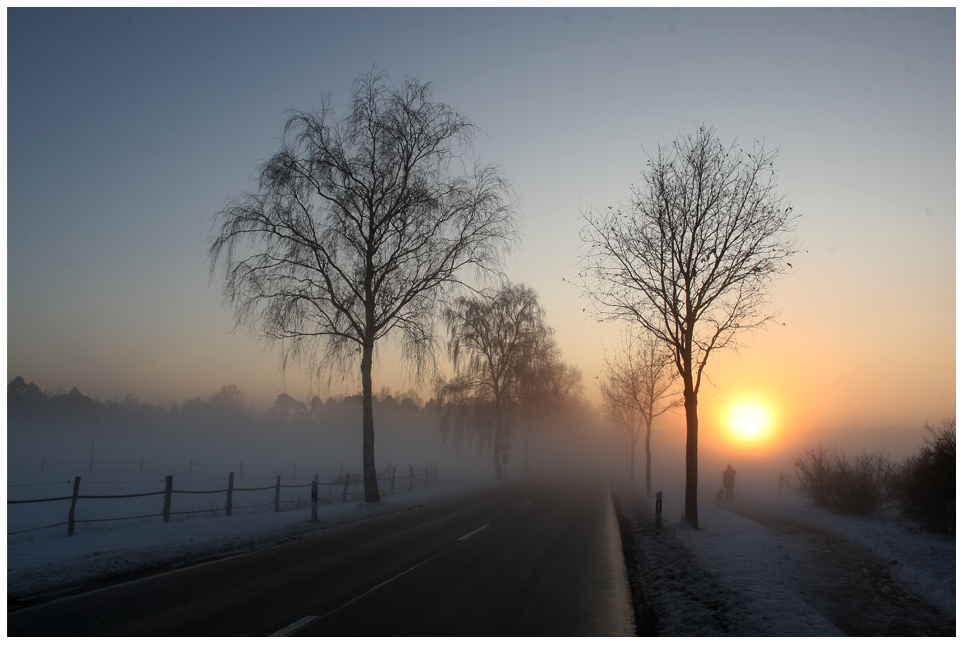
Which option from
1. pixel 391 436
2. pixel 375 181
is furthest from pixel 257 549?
pixel 391 436

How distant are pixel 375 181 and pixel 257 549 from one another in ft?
43.6

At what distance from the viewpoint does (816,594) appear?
7824 millimetres

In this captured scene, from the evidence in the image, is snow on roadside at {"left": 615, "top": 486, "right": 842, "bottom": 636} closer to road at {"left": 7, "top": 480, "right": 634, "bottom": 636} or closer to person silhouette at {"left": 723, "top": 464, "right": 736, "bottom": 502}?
road at {"left": 7, "top": 480, "right": 634, "bottom": 636}

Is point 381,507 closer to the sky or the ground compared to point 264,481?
closer to the sky

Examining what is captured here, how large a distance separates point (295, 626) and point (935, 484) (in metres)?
14.3

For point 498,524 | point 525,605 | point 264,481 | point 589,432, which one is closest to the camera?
point 525,605

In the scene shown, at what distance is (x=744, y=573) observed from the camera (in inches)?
322

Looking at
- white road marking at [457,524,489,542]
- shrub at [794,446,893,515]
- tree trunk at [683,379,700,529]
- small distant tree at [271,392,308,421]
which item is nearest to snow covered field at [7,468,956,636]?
tree trunk at [683,379,700,529]

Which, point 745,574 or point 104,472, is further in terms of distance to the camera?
point 104,472

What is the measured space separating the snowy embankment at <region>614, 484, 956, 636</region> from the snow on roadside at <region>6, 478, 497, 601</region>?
24.6 feet

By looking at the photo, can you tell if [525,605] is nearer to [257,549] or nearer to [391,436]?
[257,549]

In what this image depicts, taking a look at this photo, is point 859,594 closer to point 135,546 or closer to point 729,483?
point 135,546

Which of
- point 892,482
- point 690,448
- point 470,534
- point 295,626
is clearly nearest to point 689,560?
point 470,534

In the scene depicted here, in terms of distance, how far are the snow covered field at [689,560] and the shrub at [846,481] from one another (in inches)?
88.4
